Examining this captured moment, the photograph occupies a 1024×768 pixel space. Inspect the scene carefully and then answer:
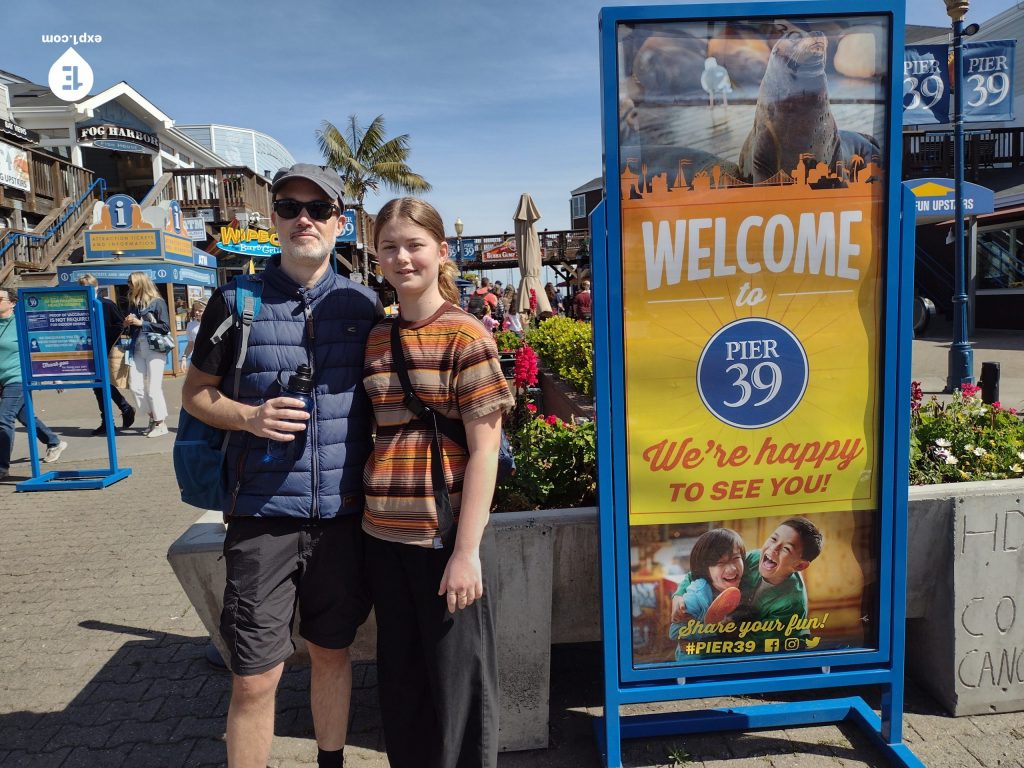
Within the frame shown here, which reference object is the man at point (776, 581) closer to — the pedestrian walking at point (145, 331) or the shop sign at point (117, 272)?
the pedestrian walking at point (145, 331)

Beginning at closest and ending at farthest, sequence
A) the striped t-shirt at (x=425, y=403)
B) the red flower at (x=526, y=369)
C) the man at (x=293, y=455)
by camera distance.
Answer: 1. the striped t-shirt at (x=425, y=403)
2. the man at (x=293, y=455)
3. the red flower at (x=526, y=369)

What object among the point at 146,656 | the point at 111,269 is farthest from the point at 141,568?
the point at 111,269

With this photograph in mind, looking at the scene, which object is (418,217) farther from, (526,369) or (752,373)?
(526,369)

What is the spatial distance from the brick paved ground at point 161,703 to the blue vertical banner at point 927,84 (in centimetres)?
1003

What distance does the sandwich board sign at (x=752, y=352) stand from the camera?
85.4 inches

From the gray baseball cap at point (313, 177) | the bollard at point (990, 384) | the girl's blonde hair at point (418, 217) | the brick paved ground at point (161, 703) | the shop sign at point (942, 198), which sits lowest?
the brick paved ground at point (161, 703)

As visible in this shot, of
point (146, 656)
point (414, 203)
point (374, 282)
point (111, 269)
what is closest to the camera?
point (414, 203)

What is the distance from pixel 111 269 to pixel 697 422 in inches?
620

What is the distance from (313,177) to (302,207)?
0.31 feet

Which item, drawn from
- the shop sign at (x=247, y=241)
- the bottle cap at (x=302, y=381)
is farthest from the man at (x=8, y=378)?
the shop sign at (x=247, y=241)

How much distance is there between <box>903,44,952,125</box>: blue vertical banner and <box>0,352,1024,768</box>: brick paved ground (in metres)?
10.0

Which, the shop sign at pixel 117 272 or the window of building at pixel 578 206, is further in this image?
the window of building at pixel 578 206

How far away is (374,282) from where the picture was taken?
28438 millimetres

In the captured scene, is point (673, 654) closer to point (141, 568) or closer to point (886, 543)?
point (886, 543)
